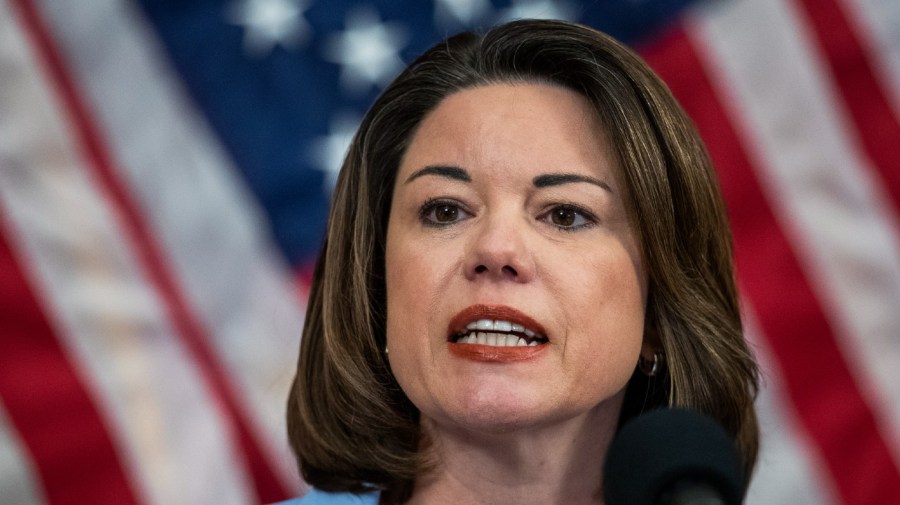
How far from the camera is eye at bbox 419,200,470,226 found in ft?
5.48

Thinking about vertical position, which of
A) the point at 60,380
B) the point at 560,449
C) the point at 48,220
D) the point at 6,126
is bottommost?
the point at 560,449

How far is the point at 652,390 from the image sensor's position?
6.17 ft

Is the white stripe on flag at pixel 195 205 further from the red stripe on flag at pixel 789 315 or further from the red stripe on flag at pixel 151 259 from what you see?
the red stripe on flag at pixel 789 315

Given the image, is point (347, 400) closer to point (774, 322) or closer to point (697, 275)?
point (697, 275)

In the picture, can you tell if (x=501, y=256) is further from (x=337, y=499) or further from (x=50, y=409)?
(x=50, y=409)

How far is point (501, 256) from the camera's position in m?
1.52

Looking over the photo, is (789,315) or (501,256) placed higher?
(501,256)

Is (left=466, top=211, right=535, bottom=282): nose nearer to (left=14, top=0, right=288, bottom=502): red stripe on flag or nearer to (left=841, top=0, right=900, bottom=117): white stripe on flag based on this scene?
(left=14, top=0, right=288, bottom=502): red stripe on flag

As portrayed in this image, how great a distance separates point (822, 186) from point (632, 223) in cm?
115

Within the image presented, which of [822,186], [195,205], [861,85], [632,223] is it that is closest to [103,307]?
[195,205]

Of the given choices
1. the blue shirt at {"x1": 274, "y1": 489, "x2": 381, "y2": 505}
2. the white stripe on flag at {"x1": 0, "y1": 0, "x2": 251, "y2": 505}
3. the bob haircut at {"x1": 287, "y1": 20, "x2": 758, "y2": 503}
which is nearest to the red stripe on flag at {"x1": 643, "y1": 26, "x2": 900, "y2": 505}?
the bob haircut at {"x1": 287, "y1": 20, "x2": 758, "y2": 503}

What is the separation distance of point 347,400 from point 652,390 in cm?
54

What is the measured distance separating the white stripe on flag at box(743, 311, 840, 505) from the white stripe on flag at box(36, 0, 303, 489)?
1.13 meters

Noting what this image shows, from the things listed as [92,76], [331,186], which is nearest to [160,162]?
[92,76]
